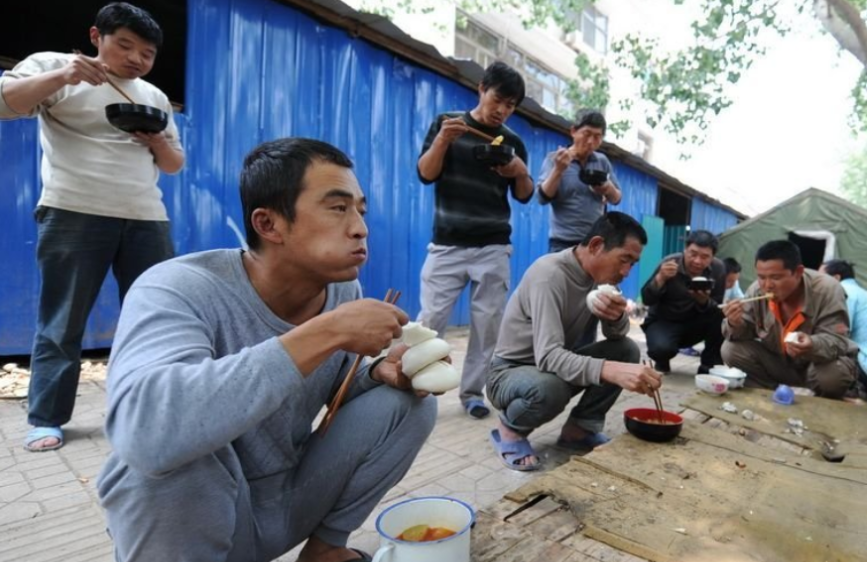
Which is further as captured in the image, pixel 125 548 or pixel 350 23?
pixel 350 23

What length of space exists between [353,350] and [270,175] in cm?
54

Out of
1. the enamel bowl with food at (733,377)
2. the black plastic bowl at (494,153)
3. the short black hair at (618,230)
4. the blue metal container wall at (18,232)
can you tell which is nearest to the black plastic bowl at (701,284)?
the enamel bowl with food at (733,377)

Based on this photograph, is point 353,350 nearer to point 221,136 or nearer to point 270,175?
point 270,175

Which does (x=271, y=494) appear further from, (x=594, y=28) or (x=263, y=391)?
(x=594, y=28)

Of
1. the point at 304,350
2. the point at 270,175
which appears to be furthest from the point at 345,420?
the point at 270,175

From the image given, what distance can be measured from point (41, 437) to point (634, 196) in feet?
33.4

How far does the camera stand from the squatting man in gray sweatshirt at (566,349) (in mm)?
2539

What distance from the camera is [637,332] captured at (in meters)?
8.48

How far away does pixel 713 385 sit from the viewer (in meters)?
3.26

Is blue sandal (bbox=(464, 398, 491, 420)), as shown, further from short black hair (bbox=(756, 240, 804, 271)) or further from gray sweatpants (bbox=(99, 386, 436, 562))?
short black hair (bbox=(756, 240, 804, 271))

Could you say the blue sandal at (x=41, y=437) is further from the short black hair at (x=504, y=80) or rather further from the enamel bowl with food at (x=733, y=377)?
the enamel bowl with food at (x=733, y=377)

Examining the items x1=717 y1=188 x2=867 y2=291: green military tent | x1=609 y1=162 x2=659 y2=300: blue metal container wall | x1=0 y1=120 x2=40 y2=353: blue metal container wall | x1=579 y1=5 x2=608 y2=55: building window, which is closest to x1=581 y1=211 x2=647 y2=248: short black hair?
x1=0 y1=120 x2=40 y2=353: blue metal container wall

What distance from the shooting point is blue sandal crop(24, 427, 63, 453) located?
102 inches

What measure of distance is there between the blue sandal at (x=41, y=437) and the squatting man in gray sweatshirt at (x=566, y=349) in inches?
87.7
